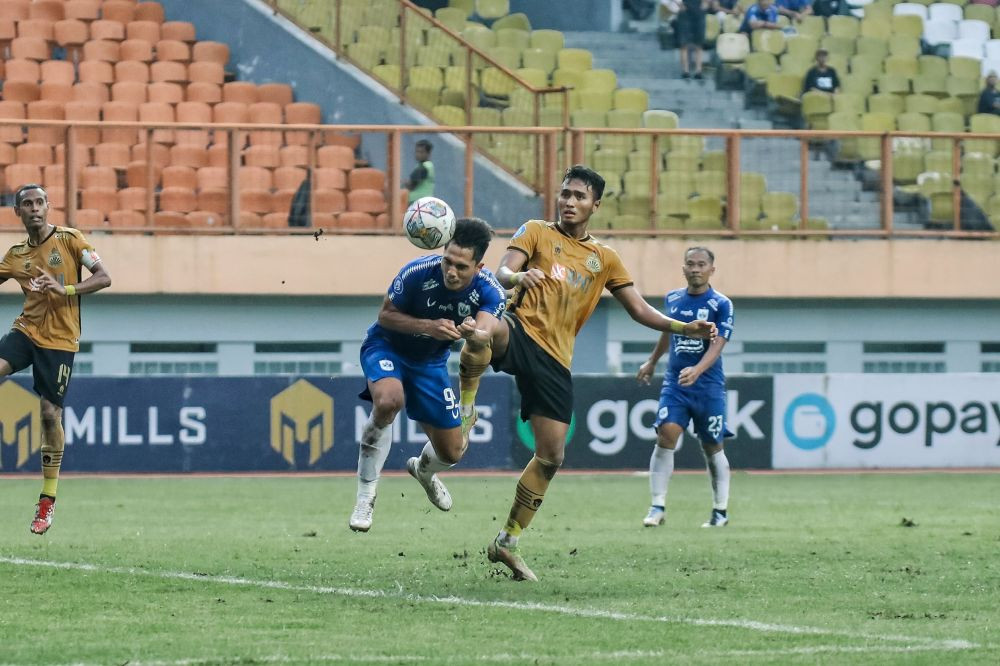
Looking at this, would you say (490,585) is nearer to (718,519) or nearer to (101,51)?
(718,519)

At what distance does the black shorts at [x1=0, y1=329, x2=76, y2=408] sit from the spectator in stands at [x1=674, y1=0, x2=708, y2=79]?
1781 cm

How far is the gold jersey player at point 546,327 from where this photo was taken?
980cm

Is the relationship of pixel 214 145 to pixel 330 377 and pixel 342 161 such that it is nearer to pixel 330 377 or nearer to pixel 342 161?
pixel 342 161

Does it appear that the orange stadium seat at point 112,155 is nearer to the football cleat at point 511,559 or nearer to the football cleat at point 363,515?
the football cleat at point 363,515

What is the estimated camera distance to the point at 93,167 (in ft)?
73.6

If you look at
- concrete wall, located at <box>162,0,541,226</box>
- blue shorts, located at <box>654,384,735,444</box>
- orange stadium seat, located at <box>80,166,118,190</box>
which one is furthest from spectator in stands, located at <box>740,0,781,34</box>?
blue shorts, located at <box>654,384,735,444</box>

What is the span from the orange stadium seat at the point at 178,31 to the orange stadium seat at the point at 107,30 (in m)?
0.62

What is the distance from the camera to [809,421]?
21672mm

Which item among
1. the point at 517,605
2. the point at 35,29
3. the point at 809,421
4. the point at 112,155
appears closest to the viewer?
the point at 517,605

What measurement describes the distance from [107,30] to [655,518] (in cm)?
1519

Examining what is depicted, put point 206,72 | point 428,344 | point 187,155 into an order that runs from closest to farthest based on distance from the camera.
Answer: point 428,344 < point 187,155 < point 206,72

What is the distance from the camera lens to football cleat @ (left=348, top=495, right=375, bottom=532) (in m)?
9.93

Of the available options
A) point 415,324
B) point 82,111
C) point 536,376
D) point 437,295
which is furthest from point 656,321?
point 82,111

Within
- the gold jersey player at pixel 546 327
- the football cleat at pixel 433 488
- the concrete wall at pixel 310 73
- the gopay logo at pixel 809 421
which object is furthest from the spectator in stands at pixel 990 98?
the gold jersey player at pixel 546 327
